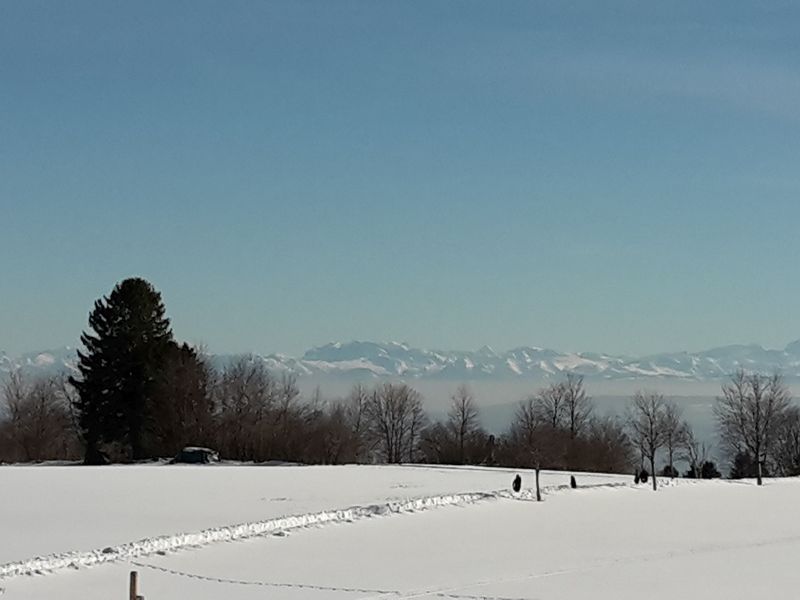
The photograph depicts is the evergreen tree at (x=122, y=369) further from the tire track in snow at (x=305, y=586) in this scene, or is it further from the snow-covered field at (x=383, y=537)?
the tire track in snow at (x=305, y=586)

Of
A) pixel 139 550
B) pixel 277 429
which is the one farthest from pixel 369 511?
pixel 277 429

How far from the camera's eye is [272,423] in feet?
205

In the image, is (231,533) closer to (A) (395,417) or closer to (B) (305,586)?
(B) (305,586)

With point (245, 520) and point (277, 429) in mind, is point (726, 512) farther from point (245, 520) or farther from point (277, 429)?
point (277, 429)

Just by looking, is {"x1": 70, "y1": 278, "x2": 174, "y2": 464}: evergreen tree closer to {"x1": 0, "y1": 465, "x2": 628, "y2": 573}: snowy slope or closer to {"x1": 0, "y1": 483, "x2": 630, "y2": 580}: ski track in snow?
{"x1": 0, "y1": 465, "x2": 628, "y2": 573}: snowy slope

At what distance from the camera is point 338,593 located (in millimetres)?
18922

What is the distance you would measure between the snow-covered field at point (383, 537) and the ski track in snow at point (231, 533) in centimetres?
5

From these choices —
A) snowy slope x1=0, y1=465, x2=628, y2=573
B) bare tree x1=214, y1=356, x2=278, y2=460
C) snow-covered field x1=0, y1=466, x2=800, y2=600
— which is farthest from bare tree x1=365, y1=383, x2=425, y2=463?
snow-covered field x1=0, y1=466, x2=800, y2=600

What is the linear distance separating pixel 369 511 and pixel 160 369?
31.9 meters

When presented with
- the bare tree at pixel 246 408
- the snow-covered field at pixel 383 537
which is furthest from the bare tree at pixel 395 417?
the snow-covered field at pixel 383 537

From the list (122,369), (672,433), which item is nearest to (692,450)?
(672,433)

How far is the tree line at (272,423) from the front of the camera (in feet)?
194

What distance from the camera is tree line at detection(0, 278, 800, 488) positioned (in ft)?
194

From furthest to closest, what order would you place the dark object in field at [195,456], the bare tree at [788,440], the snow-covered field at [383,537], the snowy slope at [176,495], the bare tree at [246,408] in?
1. the bare tree at [788,440]
2. the bare tree at [246,408]
3. the dark object in field at [195,456]
4. the snowy slope at [176,495]
5. the snow-covered field at [383,537]
